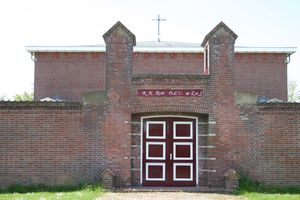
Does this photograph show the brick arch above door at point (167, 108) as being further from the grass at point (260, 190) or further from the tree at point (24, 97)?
the tree at point (24, 97)

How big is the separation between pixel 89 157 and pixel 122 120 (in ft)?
6.15

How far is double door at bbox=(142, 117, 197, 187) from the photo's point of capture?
10867 mm

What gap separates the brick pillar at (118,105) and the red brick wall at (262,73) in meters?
9.72

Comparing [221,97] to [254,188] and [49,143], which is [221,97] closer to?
[254,188]

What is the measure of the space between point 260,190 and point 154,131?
442cm

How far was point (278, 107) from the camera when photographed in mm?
10641

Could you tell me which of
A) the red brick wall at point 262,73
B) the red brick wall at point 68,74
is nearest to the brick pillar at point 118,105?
the red brick wall at point 68,74

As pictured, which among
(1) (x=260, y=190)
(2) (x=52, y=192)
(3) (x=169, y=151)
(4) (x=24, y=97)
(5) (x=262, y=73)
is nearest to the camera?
(2) (x=52, y=192)

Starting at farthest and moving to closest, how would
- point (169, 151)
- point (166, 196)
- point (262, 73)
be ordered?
1. point (262, 73)
2. point (169, 151)
3. point (166, 196)

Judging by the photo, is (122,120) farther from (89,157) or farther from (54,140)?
(54,140)

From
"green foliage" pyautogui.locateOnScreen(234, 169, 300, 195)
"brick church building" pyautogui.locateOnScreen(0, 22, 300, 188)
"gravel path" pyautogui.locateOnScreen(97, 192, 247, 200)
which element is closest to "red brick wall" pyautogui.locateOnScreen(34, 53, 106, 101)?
"brick church building" pyautogui.locateOnScreen(0, 22, 300, 188)

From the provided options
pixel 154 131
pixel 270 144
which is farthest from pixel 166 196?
pixel 270 144

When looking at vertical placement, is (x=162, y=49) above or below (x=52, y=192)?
above

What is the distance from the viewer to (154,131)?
11.0 meters
